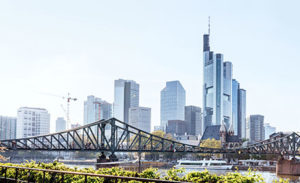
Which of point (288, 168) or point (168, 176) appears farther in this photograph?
point (288, 168)

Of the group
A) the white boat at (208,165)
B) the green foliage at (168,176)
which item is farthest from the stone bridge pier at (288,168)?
the green foliage at (168,176)

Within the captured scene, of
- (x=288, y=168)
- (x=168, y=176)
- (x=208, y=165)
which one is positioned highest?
(x=168, y=176)

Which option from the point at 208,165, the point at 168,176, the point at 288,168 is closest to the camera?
the point at 168,176

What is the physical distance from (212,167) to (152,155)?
41936 mm

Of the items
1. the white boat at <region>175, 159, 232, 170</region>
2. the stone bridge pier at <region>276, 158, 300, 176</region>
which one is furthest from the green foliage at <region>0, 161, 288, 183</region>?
the white boat at <region>175, 159, 232, 170</region>

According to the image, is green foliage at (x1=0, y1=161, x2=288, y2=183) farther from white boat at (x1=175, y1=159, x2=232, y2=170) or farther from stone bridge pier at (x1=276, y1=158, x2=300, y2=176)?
white boat at (x1=175, y1=159, x2=232, y2=170)

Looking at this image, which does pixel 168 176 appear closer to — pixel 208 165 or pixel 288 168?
pixel 288 168

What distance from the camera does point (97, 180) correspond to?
1700cm

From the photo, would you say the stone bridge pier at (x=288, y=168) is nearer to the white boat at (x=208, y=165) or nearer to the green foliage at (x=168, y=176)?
the white boat at (x=208, y=165)

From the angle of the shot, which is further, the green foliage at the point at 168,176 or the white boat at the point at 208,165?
the white boat at the point at 208,165

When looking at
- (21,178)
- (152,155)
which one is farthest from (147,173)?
(152,155)

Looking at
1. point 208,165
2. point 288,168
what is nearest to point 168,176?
point 288,168

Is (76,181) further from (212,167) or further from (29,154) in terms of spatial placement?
(29,154)

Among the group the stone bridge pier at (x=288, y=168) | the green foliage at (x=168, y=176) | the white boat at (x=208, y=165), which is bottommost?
the white boat at (x=208, y=165)
